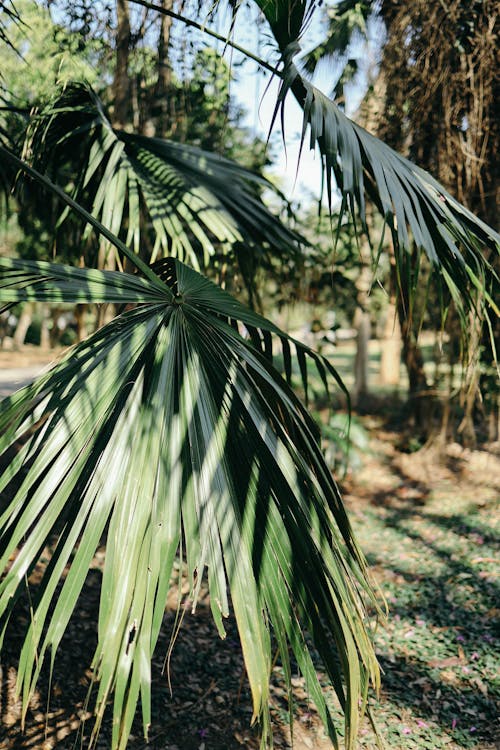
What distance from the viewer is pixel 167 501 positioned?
1375 mm

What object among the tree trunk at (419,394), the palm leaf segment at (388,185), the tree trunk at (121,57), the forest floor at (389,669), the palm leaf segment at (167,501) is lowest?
the forest floor at (389,669)

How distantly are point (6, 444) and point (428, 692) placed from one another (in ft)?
10.0

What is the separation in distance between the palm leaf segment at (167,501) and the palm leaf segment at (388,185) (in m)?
0.66

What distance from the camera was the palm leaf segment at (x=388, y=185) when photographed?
6.38 ft

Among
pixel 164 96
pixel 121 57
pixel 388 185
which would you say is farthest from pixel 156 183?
pixel 164 96

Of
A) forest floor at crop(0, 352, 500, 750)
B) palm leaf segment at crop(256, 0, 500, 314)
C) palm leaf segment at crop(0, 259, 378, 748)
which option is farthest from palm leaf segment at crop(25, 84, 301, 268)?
forest floor at crop(0, 352, 500, 750)

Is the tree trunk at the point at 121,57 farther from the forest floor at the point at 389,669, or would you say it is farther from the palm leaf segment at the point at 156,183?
the forest floor at the point at 389,669

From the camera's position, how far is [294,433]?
5.70 ft

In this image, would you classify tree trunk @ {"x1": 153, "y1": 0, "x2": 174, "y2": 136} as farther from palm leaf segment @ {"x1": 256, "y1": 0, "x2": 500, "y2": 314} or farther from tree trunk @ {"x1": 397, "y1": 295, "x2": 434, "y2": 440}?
tree trunk @ {"x1": 397, "y1": 295, "x2": 434, "y2": 440}

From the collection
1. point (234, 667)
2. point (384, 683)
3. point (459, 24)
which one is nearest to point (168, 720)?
point (234, 667)

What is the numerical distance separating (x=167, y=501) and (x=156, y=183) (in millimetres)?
2244

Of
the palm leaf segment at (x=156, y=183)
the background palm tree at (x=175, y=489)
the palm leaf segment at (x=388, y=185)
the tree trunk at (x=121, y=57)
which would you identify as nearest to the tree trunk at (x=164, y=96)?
the tree trunk at (x=121, y=57)

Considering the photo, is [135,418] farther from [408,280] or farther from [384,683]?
[384,683]

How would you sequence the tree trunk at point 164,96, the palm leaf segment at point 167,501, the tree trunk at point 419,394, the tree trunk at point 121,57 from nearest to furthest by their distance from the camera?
the palm leaf segment at point 167,501 → the tree trunk at point 121,57 → the tree trunk at point 164,96 → the tree trunk at point 419,394
